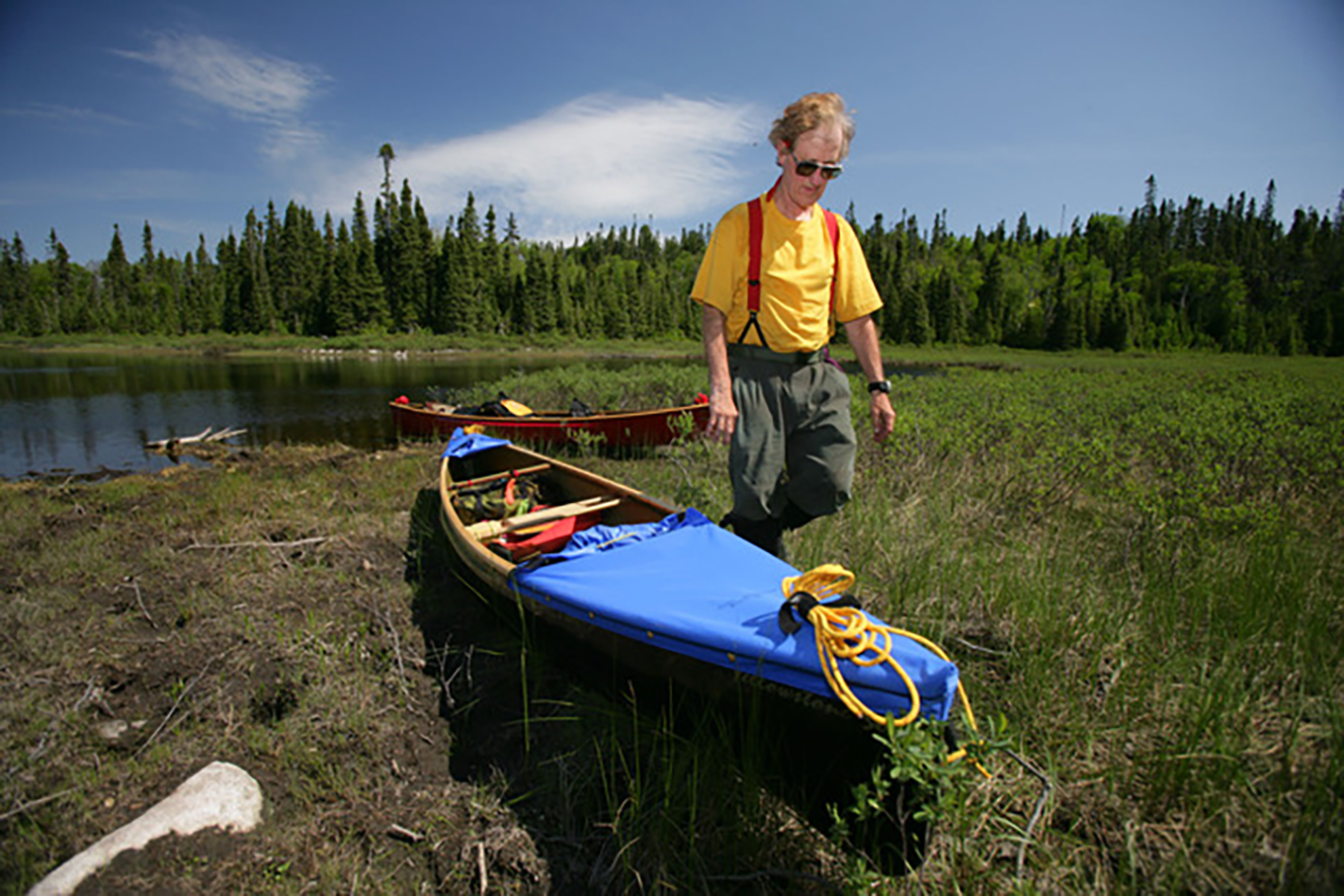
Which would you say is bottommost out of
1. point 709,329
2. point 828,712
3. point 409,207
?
point 828,712

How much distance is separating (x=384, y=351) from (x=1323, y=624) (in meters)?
60.4

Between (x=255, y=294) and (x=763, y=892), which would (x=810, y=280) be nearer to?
(x=763, y=892)

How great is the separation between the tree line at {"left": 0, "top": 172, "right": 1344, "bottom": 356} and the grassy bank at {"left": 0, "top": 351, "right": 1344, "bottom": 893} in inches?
2486

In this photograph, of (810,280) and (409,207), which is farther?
(409,207)

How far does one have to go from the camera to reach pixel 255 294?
67.7 meters

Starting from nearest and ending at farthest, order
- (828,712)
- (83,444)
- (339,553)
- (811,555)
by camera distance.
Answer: (828,712), (811,555), (339,553), (83,444)

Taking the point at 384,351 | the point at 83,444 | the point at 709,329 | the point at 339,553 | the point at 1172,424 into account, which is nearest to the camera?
the point at 709,329

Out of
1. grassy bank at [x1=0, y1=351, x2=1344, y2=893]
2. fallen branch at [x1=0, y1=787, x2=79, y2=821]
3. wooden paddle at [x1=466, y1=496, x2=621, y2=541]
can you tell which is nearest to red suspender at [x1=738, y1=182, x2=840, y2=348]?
grassy bank at [x1=0, y1=351, x2=1344, y2=893]

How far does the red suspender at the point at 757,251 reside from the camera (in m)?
3.08

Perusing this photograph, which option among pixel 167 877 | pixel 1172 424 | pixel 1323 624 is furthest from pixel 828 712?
pixel 1172 424

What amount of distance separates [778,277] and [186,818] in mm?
3471

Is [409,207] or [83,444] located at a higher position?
[409,207]

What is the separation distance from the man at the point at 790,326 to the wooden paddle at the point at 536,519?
168 cm

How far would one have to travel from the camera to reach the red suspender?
3076 millimetres
